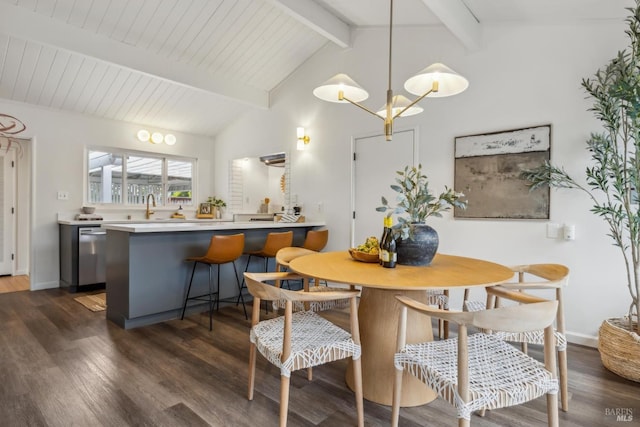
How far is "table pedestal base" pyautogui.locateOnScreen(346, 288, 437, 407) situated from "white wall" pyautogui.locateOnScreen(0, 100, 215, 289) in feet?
15.1

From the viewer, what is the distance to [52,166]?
4.53m

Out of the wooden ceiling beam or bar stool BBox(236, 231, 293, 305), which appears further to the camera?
bar stool BBox(236, 231, 293, 305)

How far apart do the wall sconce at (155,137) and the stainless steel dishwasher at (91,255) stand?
5.43 feet

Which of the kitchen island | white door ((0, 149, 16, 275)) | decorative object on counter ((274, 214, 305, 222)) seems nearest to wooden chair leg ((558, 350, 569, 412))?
the kitchen island

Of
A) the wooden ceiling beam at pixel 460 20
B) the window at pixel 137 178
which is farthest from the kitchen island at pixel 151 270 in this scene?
the wooden ceiling beam at pixel 460 20

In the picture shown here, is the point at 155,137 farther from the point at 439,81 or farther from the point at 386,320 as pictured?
the point at 386,320

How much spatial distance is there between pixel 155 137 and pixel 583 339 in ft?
19.5

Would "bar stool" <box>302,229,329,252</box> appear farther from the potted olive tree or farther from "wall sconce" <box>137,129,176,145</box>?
"wall sconce" <box>137,129,176,145</box>

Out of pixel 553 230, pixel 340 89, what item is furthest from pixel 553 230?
pixel 340 89

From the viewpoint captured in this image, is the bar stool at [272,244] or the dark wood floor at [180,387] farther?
the bar stool at [272,244]

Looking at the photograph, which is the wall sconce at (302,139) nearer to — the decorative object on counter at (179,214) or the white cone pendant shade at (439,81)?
the decorative object on counter at (179,214)

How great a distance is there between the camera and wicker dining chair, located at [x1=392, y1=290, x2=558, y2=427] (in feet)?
3.95

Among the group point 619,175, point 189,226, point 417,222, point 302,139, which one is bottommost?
point 189,226

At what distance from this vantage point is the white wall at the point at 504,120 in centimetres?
275
